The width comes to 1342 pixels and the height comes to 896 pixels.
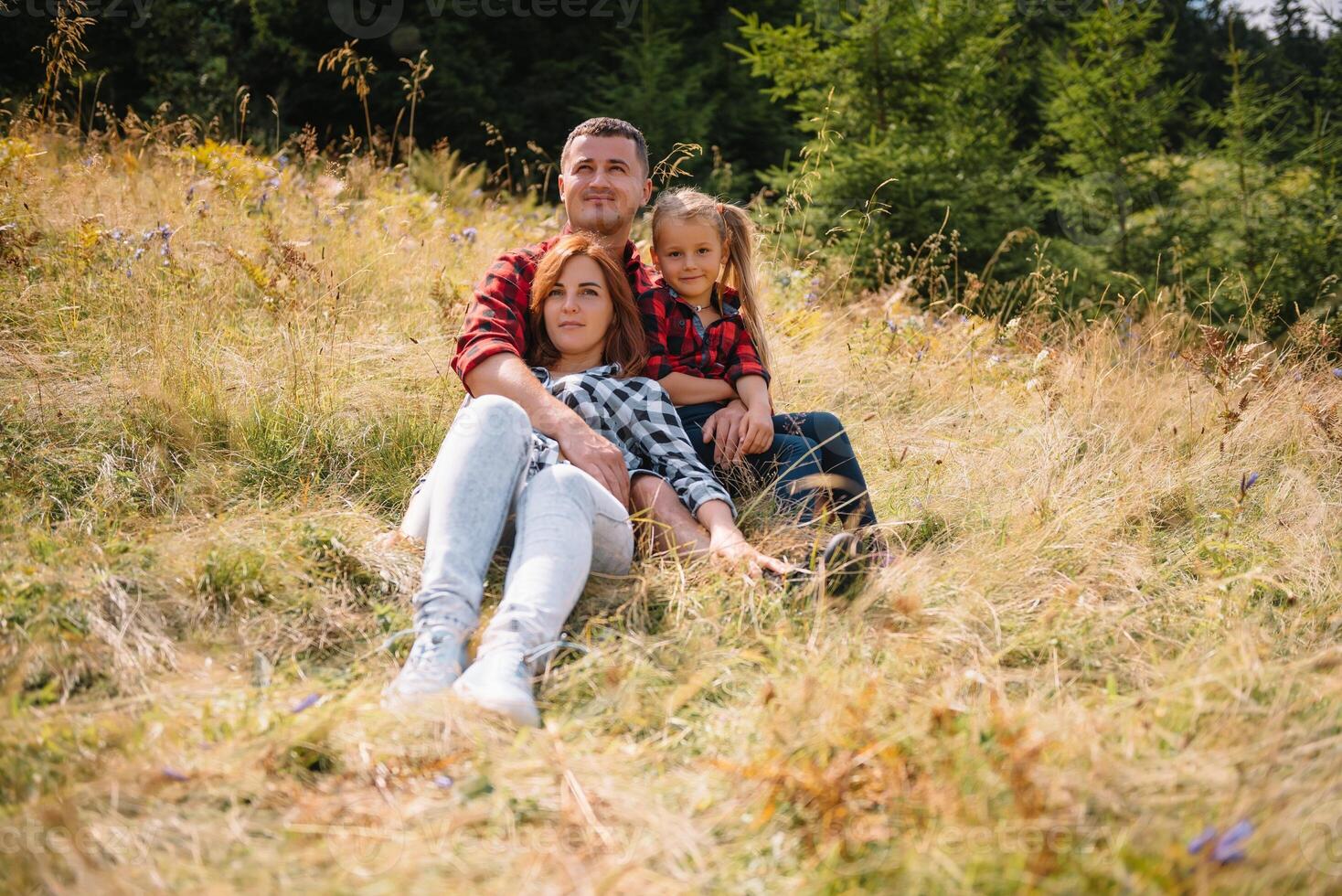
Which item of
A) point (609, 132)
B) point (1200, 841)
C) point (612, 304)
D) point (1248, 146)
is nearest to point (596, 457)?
point (612, 304)

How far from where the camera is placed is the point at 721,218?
3154 millimetres

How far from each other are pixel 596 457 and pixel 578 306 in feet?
1.67

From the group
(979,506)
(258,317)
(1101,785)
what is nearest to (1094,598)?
(979,506)

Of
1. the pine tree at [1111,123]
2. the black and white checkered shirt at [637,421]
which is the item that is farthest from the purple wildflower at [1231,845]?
the pine tree at [1111,123]

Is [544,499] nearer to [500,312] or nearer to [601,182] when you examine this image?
[500,312]

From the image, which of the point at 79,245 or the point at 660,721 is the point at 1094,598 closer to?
the point at 660,721

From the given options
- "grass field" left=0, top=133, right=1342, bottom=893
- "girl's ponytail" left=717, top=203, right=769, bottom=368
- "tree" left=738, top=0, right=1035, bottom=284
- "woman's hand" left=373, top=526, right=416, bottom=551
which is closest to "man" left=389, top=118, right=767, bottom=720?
"grass field" left=0, top=133, right=1342, bottom=893

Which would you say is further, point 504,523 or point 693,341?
point 693,341

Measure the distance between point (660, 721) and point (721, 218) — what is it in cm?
178

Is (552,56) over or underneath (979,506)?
over

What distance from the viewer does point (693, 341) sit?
309 cm

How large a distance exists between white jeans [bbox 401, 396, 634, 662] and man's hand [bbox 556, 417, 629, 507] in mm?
117

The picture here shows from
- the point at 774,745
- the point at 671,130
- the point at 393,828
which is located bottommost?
the point at 393,828

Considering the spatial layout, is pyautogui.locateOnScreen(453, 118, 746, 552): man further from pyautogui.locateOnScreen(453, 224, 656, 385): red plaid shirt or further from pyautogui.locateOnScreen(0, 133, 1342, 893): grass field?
pyautogui.locateOnScreen(0, 133, 1342, 893): grass field
